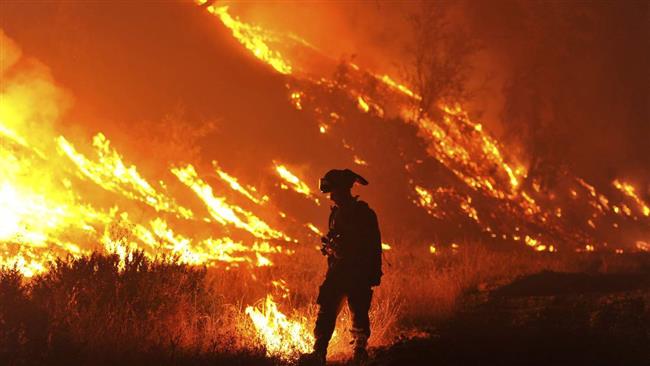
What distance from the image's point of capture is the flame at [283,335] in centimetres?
722

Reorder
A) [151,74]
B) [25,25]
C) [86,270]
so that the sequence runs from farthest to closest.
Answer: [151,74], [25,25], [86,270]

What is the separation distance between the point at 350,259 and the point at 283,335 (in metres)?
1.36

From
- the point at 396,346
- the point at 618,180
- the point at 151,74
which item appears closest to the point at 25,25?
the point at 151,74

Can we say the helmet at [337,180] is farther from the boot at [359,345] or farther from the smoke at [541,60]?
the smoke at [541,60]

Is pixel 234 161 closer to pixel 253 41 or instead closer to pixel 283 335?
pixel 253 41

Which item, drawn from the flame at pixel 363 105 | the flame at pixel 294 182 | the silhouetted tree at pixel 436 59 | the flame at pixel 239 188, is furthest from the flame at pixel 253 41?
the flame at pixel 239 188

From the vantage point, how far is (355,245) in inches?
266

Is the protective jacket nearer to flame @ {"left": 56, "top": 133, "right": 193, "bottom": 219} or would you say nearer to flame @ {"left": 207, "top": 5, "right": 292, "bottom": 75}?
flame @ {"left": 56, "top": 133, "right": 193, "bottom": 219}

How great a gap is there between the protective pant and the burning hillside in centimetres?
73

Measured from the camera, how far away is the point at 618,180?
3853cm

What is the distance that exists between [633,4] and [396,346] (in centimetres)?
4573

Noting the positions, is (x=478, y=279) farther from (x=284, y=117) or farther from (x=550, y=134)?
(x=550, y=134)

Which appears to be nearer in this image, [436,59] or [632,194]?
[436,59]

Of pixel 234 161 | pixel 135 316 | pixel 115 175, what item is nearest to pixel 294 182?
pixel 234 161
